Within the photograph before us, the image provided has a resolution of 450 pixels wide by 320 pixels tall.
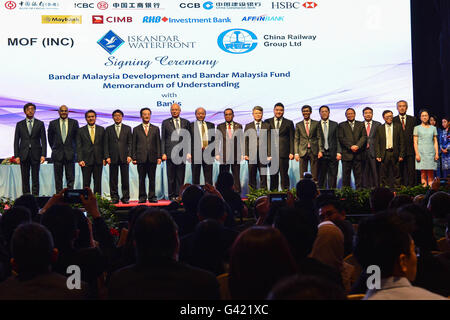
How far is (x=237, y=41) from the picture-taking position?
9.20 metres

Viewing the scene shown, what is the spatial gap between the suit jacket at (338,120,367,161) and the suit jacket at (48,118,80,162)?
4018 millimetres

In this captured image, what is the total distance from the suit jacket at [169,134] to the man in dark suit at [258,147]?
93cm

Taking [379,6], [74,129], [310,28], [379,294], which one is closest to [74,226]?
[379,294]

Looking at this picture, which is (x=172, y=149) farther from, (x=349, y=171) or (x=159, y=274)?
(x=159, y=274)

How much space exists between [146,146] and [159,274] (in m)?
6.39

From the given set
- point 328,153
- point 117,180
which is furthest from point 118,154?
point 328,153

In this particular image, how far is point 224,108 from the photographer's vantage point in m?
9.19

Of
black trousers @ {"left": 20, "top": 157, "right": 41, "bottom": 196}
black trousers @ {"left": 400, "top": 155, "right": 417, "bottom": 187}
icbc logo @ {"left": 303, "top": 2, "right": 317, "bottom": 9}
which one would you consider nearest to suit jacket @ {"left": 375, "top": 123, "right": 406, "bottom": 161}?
black trousers @ {"left": 400, "top": 155, "right": 417, "bottom": 187}

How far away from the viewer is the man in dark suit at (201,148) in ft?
27.1

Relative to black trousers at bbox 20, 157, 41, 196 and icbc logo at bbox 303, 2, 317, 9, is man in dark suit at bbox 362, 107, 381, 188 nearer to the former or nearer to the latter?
icbc logo at bbox 303, 2, 317, 9

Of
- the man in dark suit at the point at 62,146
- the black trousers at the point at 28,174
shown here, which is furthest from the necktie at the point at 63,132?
the black trousers at the point at 28,174

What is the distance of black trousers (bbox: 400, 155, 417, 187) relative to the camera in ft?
27.8

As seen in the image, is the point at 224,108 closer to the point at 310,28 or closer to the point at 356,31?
the point at 310,28

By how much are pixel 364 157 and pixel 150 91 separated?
3581 millimetres
